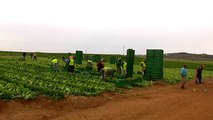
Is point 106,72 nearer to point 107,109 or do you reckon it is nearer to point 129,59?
point 129,59

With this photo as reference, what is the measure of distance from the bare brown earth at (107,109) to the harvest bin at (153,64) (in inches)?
480

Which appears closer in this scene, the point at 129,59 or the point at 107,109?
the point at 107,109

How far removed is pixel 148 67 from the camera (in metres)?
35.8

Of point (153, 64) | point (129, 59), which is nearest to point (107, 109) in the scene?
point (129, 59)

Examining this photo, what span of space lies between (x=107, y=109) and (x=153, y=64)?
57.2ft

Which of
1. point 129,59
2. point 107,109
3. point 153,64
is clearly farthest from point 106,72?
point 107,109

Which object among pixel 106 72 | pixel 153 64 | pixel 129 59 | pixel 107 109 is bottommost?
pixel 107 109

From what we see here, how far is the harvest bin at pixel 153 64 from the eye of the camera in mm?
35344

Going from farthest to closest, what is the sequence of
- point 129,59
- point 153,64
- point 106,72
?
point 153,64 < point 129,59 < point 106,72

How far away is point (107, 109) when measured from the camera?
18.9 m

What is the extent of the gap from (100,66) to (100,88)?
9.51m

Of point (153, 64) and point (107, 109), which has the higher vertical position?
point (153, 64)

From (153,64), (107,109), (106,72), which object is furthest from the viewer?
(153,64)

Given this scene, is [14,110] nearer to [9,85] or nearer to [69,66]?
[9,85]
